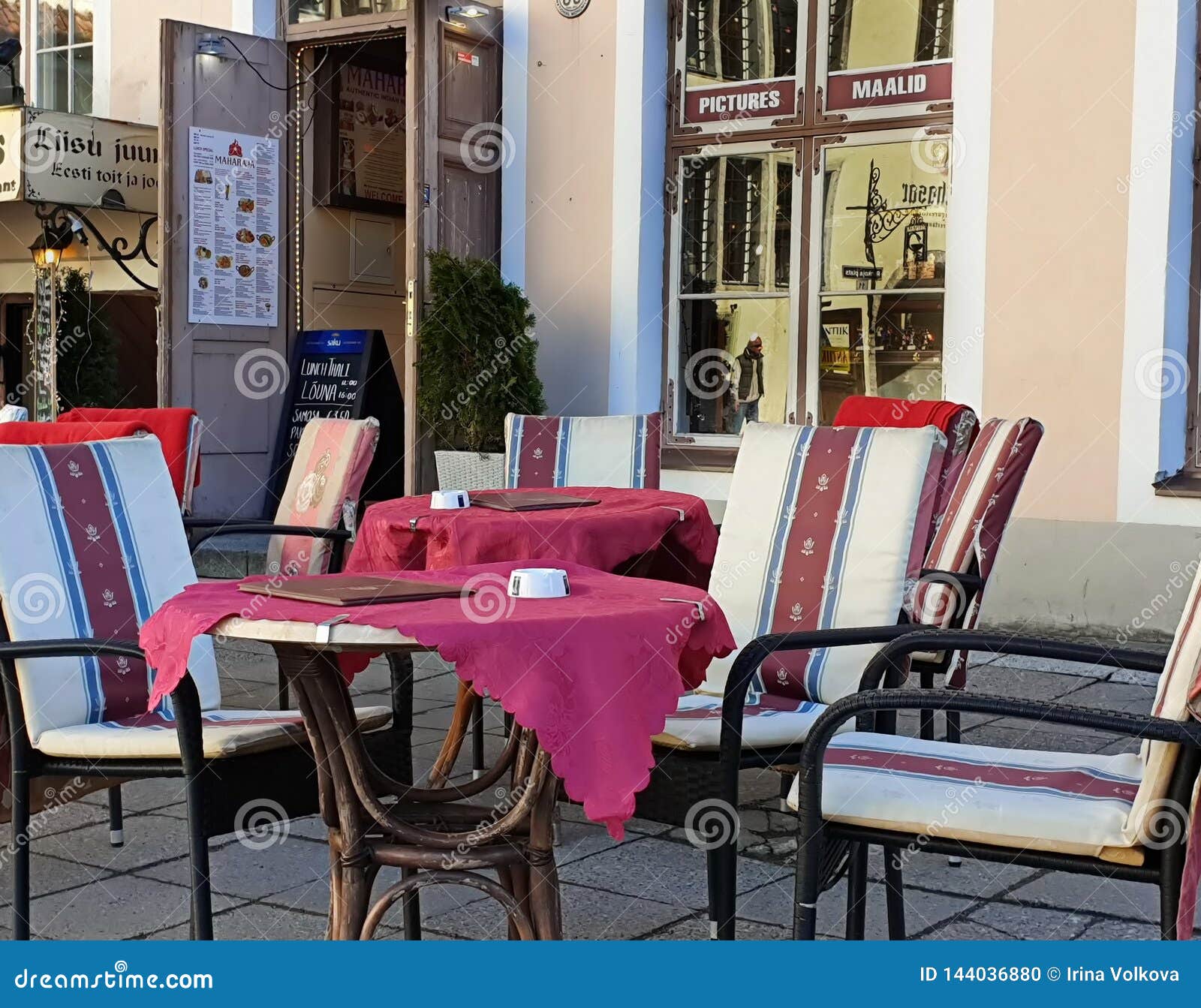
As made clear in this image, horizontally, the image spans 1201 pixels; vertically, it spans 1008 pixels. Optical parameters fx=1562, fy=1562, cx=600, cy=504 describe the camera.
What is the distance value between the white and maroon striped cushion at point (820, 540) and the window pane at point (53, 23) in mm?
8774

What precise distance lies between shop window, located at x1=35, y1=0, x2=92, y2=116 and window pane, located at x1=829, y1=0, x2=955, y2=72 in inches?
218

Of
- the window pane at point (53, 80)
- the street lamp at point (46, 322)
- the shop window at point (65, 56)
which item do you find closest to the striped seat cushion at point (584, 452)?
the street lamp at point (46, 322)

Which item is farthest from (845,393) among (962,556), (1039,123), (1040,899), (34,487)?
(34,487)

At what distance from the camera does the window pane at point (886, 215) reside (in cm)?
704

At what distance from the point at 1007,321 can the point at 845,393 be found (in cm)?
96

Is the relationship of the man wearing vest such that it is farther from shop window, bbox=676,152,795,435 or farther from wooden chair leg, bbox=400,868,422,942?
wooden chair leg, bbox=400,868,422,942

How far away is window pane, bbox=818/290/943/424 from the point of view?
7043 millimetres

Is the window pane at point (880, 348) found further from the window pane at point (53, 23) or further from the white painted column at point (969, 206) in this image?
the window pane at point (53, 23)

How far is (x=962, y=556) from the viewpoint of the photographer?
12.7 ft

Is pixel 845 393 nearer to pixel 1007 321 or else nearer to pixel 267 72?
pixel 1007 321

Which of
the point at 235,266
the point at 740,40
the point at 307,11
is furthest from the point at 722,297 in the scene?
the point at 307,11

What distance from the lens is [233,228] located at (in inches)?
349

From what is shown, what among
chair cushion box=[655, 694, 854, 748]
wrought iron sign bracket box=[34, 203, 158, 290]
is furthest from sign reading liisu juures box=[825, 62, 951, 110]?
wrought iron sign bracket box=[34, 203, 158, 290]

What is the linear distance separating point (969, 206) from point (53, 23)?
23.2 ft
